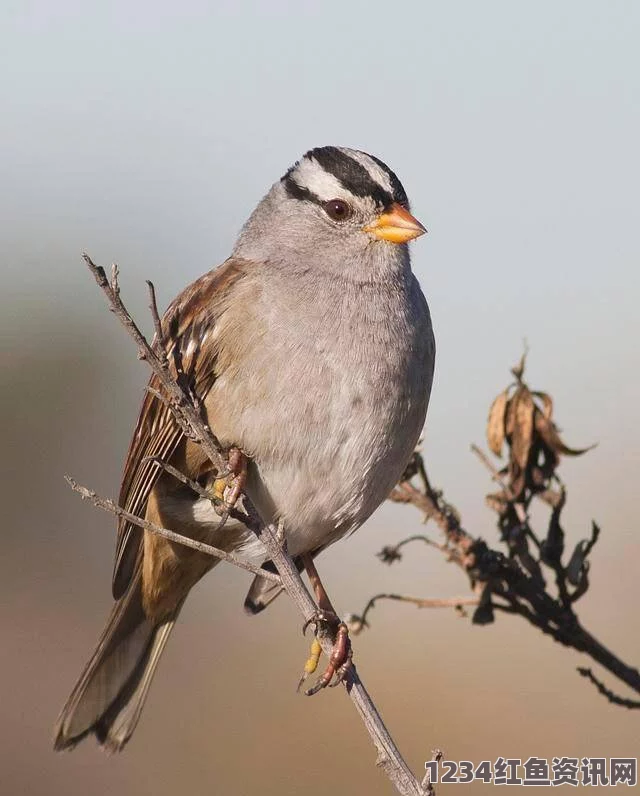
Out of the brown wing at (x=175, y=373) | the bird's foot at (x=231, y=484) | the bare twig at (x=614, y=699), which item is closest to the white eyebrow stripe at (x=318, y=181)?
the brown wing at (x=175, y=373)

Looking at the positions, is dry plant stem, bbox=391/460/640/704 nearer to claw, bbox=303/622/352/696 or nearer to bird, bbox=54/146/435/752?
bird, bbox=54/146/435/752

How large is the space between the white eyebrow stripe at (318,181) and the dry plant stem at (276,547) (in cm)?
123

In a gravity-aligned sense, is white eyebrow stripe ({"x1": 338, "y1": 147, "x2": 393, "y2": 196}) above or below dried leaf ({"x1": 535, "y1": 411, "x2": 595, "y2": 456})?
above

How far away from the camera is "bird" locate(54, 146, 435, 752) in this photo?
3.99 meters

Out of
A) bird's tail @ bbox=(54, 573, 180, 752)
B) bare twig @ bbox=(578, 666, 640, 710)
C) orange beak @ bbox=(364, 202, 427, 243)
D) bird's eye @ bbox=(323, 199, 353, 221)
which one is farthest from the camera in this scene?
bird's tail @ bbox=(54, 573, 180, 752)

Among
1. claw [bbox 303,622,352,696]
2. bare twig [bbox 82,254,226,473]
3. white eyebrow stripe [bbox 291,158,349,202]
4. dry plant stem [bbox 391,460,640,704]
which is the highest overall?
white eyebrow stripe [bbox 291,158,349,202]

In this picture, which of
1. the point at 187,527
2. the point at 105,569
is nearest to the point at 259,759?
the point at 105,569

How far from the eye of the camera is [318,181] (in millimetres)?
4645

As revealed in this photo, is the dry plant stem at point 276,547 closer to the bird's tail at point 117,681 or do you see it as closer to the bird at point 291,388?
the bird at point 291,388

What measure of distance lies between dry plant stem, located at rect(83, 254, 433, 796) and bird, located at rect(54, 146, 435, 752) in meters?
0.24

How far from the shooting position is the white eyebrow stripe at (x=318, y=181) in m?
4.54

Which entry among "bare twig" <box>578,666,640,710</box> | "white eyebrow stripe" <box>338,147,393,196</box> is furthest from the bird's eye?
"bare twig" <box>578,666,640,710</box>

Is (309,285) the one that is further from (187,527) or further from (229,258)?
(187,527)

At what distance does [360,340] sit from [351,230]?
53 cm
